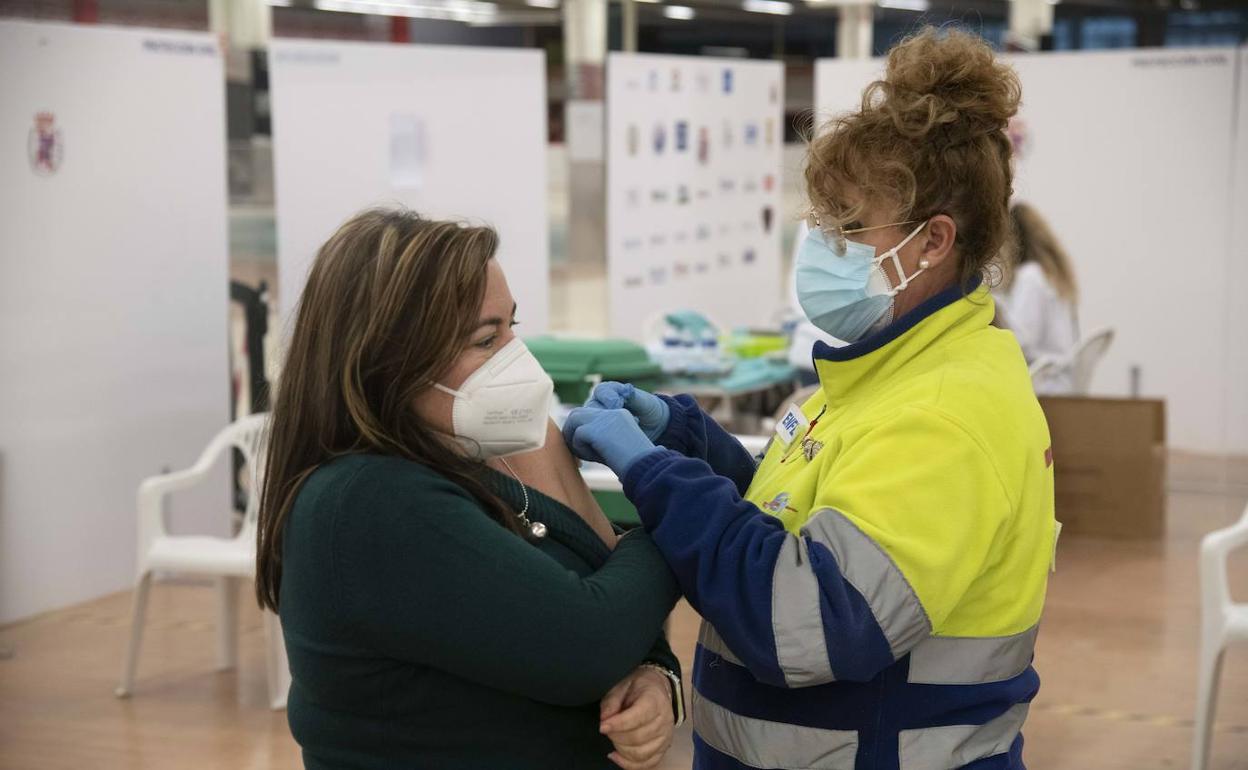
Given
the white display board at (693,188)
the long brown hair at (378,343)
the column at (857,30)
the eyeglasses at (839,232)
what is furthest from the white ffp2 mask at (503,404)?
the column at (857,30)

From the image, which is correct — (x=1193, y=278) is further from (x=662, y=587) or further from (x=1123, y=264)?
(x=662, y=587)

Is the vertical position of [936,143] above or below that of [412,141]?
below

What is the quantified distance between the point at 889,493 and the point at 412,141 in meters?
5.01

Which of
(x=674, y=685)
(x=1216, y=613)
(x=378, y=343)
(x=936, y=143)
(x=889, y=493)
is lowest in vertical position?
(x=1216, y=613)

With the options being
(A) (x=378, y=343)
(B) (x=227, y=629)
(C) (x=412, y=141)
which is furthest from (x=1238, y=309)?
(A) (x=378, y=343)

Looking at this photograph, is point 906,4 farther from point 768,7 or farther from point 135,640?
point 135,640

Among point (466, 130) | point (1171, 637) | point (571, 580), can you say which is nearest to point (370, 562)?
point (571, 580)

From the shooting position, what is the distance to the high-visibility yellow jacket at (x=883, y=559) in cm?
139

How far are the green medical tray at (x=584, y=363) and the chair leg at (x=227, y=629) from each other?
122cm

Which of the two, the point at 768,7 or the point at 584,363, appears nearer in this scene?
the point at 584,363

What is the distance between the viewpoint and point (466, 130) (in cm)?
635

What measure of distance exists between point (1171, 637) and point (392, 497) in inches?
170

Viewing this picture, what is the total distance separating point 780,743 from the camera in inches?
61.6

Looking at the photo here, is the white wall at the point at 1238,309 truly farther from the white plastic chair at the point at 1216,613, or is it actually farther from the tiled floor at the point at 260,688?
the white plastic chair at the point at 1216,613
